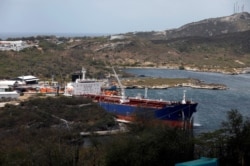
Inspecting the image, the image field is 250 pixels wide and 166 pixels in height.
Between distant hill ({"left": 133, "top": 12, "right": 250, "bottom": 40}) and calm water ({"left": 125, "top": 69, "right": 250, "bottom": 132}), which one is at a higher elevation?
distant hill ({"left": 133, "top": 12, "right": 250, "bottom": 40})

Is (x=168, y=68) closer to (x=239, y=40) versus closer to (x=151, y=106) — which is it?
(x=239, y=40)

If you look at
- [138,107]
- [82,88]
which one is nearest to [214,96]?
[82,88]

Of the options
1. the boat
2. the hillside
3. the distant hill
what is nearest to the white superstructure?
the boat

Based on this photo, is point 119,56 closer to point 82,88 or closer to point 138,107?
point 82,88

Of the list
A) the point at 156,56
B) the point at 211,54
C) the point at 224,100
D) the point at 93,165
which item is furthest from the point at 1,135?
the point at 211,54

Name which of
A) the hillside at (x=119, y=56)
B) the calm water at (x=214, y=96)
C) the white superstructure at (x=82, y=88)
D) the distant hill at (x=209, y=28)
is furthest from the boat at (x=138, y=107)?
the distant hill at (x=209, y=28)

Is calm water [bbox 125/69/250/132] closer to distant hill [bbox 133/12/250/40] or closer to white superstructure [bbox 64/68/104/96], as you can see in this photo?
white superstructure [bbox 64/68/104/96]
